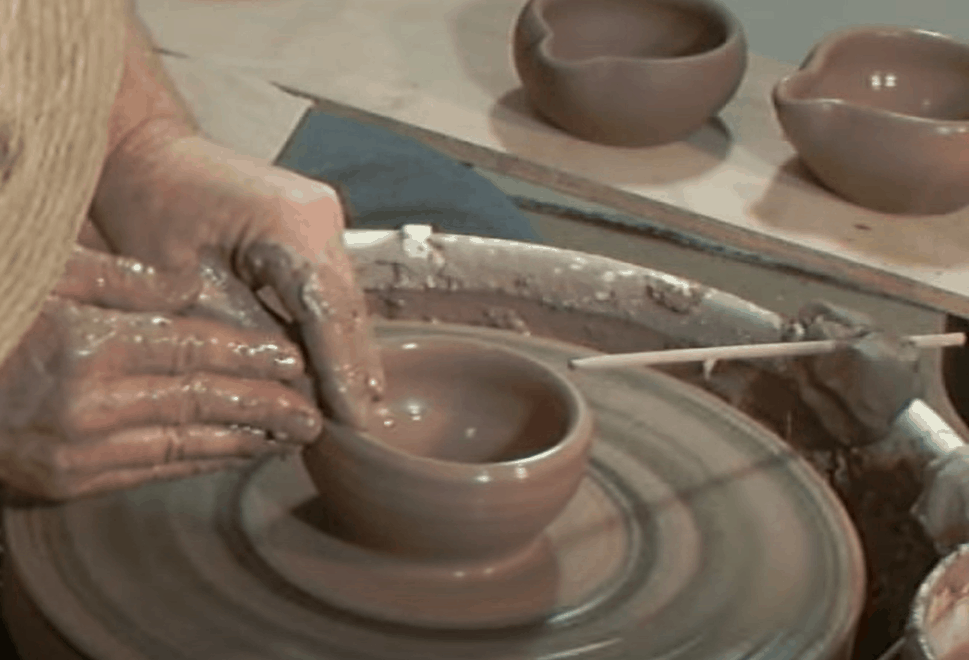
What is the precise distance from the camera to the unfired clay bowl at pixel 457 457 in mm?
1198

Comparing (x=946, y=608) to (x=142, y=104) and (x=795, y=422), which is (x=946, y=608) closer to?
(x=795, y=422)

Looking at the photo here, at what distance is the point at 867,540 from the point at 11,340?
3.71 ft

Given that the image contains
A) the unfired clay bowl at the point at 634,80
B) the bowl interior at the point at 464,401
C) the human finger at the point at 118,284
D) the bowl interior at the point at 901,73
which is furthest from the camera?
the bowl interior at the point at 901,73

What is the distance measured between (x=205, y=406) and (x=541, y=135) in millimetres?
1228

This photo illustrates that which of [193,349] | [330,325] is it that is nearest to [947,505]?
[330,325]

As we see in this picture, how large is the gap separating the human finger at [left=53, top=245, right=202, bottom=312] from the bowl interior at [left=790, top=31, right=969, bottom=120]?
1441 millimetres

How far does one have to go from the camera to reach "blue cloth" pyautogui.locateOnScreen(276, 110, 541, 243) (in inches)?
90.6

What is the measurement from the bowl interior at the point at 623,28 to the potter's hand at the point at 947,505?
119cm

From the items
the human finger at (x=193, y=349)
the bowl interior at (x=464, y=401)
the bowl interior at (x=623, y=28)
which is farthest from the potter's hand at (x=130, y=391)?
the bowl interior at (x=623, y=28)

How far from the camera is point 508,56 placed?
2.62 m

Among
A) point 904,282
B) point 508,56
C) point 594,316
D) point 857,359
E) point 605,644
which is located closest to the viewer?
point 605,644

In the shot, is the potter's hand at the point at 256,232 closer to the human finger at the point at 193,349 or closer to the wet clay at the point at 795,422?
the human finger at the point at 193,349

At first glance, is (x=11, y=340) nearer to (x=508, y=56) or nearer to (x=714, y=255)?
(x=508, y=56)

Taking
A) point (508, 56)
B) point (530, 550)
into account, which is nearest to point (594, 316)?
point (530, 550)
